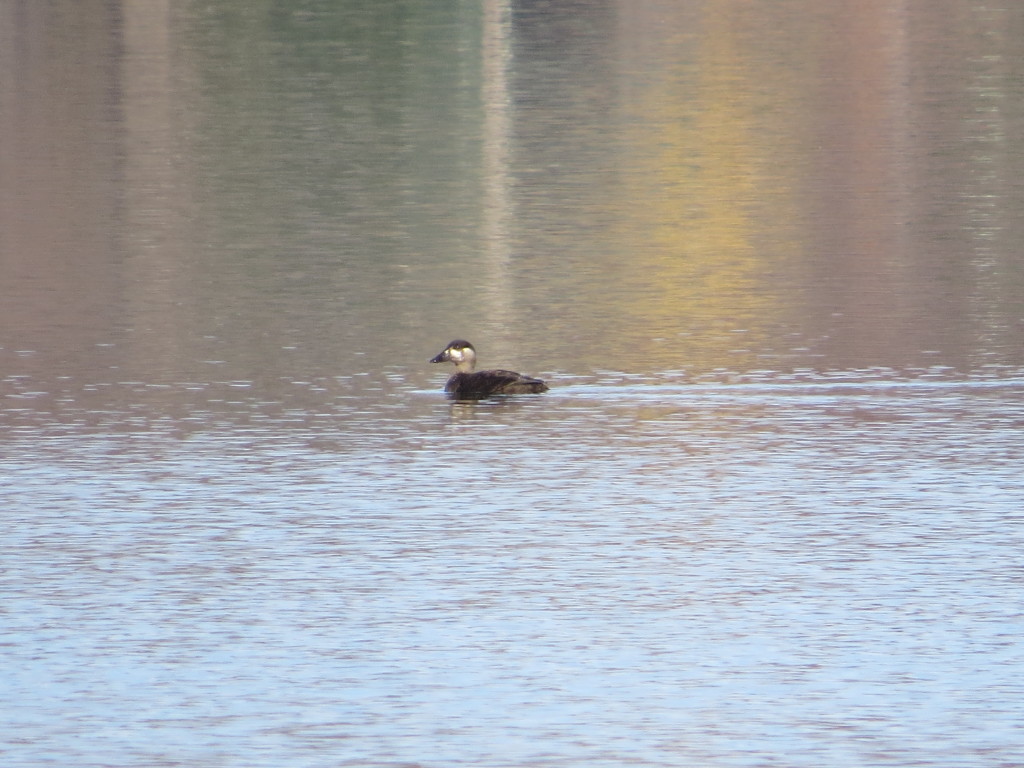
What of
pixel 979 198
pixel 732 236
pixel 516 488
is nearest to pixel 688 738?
pixel 516 488

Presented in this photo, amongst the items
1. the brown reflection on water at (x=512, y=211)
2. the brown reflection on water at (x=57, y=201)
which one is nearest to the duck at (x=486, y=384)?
the brown reflection on water at (x=512, y=211)

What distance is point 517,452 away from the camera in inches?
564

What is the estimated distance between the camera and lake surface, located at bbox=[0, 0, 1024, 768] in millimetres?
9297

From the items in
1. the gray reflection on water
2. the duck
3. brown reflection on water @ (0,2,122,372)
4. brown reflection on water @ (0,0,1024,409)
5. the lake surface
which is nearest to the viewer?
the gray reflection on water

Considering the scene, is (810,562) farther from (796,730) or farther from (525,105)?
(525,105)

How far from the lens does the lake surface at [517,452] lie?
30.5 ft

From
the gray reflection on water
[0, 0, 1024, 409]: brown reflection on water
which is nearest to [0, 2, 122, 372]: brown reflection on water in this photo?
[0, 0, 1024, 409]: brown reflection on water

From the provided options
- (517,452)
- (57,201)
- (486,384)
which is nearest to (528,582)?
(517,452)

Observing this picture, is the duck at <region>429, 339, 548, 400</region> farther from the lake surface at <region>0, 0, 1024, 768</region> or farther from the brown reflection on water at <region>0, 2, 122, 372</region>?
the brown reflection on water at <region>0, 2, 122, 372</region>

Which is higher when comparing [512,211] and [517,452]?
[517,452]

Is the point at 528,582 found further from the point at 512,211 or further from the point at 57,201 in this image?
the point at 57,201

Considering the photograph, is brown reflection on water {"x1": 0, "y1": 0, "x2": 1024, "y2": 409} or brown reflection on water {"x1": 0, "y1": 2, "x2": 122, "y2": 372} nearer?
brown reflection on water {"x1": 0, "y1": 0, "x2": 1024, "y2": 409}

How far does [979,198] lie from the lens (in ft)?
86.8

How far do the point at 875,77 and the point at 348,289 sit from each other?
25947 mm
